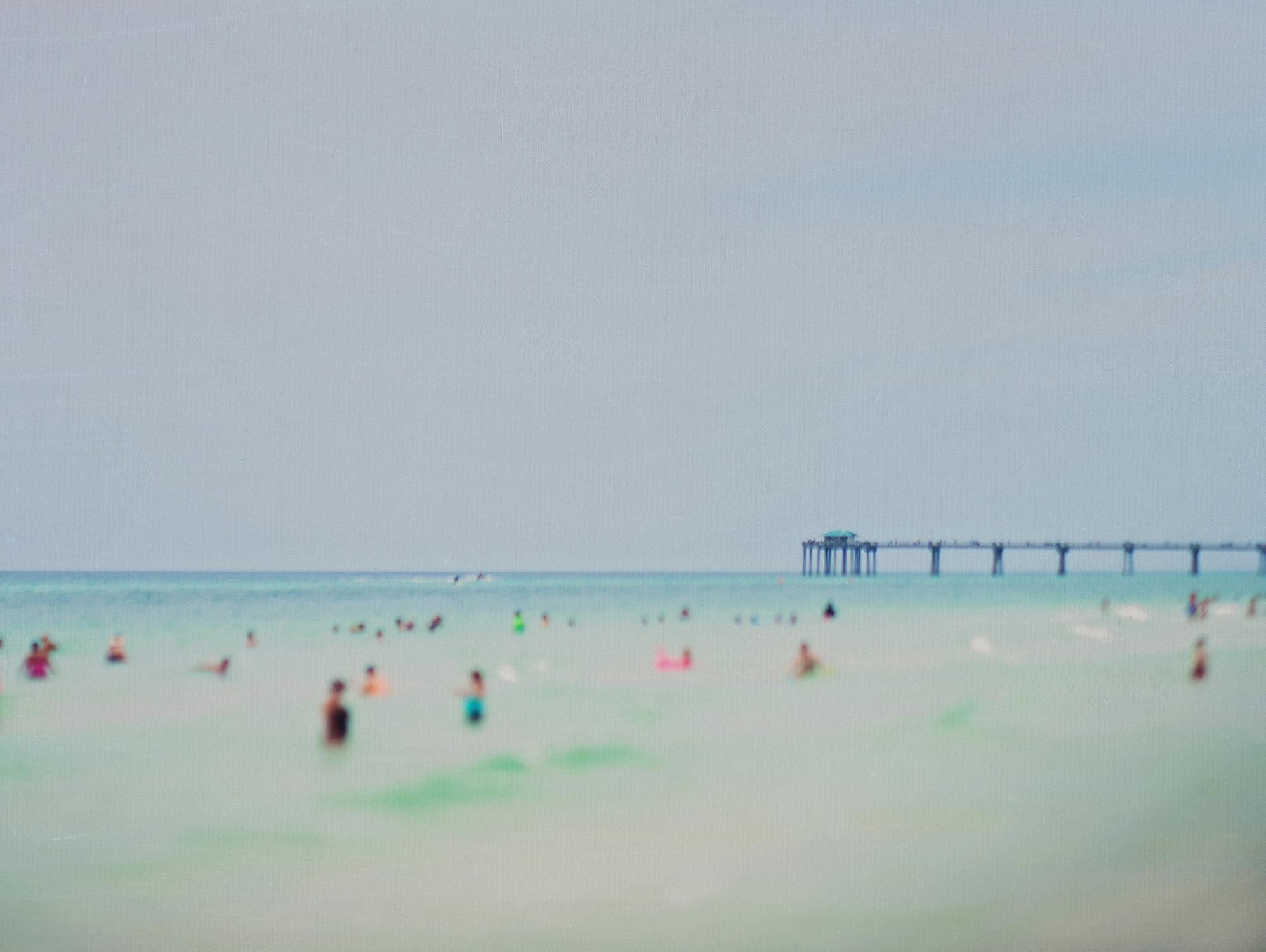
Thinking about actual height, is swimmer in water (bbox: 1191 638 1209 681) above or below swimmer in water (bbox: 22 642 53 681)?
above

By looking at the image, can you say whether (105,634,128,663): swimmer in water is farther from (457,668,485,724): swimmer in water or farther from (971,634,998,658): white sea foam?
(971,634,998,658): white sea foam

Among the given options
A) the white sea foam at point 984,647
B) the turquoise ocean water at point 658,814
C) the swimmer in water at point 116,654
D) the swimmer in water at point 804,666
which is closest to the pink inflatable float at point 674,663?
the turquoise ocean water at point 658,814

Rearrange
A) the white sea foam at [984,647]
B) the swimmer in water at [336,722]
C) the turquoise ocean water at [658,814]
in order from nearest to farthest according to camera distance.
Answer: the turquoise ocean water at [658,814] < the swimmer in water at [336,722] < the white sea foam at [984,647]

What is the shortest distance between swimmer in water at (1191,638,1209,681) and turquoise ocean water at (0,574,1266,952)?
192 millimetres

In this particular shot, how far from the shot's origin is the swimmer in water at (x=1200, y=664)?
54.7ft

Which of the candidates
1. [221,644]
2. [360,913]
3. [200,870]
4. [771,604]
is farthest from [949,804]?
[771,604]

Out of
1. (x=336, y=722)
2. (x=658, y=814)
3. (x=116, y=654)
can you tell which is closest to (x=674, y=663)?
(x=116, y=654)

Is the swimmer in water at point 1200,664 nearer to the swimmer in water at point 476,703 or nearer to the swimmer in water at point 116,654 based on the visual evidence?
the swimmer in water at point 476,703

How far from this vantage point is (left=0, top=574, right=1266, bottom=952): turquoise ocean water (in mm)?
9031

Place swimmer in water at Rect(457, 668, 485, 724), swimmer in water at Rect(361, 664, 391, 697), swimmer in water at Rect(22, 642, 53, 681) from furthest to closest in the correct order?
swimmer in water at Rect(22, 642, 53, 681) → swimmer in water at Rect(361, 664, 391, 697) → swimmer in water at Rect(457, 668, 485, 724)

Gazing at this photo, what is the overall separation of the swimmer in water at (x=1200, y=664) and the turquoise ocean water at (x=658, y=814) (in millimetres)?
192

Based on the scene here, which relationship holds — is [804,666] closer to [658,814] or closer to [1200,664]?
[1200,664]

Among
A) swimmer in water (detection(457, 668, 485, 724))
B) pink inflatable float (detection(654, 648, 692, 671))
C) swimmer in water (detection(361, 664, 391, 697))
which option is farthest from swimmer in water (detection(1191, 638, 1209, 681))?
swimmer in water (detection(361, 664, 391, 697))

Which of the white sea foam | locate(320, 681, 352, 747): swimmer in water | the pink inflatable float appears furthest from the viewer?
the white sea foam
